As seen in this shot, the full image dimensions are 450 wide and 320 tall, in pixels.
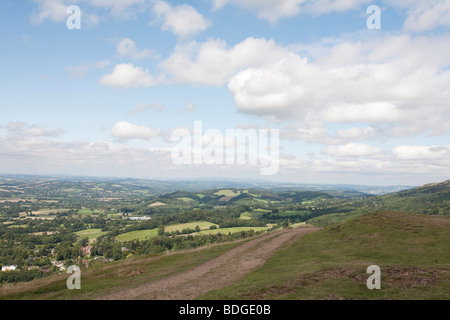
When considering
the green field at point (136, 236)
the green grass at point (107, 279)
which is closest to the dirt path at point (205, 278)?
the green grass at point (107, 279)

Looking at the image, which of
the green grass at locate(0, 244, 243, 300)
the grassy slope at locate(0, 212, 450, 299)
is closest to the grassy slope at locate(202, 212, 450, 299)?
the grassy slope at locate(0, 212, 450, 299)

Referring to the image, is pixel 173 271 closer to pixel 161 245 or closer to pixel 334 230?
pixel 334 230

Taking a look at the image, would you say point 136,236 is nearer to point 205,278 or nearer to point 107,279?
point 107,279

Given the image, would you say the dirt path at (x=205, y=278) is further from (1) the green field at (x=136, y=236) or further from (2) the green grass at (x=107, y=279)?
(1) the green field at (x=136, y=236)

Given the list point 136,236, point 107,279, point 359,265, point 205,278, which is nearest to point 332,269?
point 359,265

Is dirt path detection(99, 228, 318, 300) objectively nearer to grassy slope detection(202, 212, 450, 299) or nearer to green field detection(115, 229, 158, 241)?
grassy slope detection(202, 212, 450, 299)
